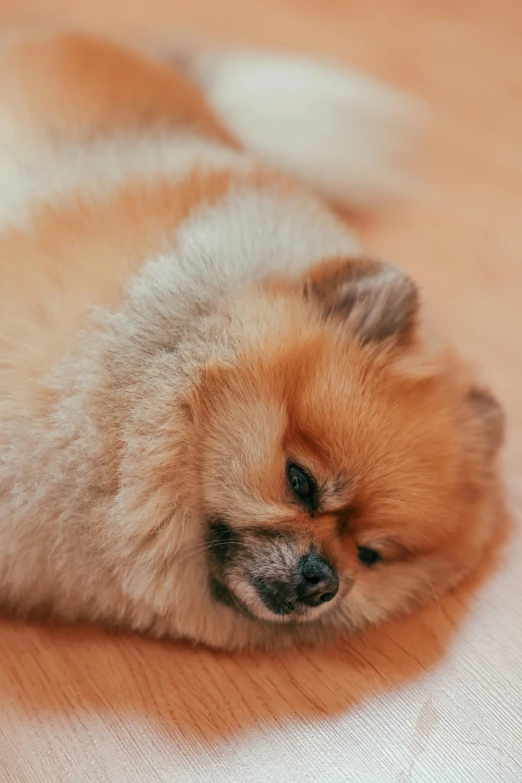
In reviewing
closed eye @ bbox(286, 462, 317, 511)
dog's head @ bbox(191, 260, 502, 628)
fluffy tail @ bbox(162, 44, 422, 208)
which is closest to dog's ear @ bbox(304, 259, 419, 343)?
dog's head @ bbox(191, 260, 502, 628)

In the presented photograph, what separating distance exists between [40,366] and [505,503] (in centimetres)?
101

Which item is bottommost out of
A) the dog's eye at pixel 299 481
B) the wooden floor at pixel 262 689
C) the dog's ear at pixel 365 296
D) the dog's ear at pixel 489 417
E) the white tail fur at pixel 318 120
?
the wooden floor at pixel 262 689

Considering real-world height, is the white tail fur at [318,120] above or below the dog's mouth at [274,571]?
above

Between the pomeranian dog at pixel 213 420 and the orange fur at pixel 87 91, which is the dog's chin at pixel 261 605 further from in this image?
the orange fur at pixel 87 91

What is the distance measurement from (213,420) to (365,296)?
13.7 inches

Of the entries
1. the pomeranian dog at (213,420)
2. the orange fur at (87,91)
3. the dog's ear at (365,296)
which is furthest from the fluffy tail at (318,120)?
the dog's ear at (365,296)

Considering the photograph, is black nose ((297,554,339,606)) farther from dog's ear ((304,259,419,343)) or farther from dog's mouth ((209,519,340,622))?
dog's ear ((304,259,419,343))

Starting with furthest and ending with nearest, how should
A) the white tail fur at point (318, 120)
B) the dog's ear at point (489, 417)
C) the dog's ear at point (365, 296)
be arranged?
the white tail fur at point (318, 120) → the dog's ear at point (489, 417) → the dog's ear at point (365, 296)

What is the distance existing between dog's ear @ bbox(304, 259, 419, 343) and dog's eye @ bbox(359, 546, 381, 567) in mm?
375

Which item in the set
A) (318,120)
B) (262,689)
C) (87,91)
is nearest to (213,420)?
(262,689)

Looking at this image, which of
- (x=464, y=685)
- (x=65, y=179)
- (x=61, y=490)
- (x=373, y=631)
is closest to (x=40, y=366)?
(x=61, y=490)

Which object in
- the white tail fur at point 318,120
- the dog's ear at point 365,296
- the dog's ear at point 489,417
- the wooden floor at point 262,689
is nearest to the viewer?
the wooden floor at point 262,689

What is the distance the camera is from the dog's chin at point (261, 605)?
1174 mm

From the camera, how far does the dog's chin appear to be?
117 centimetres
